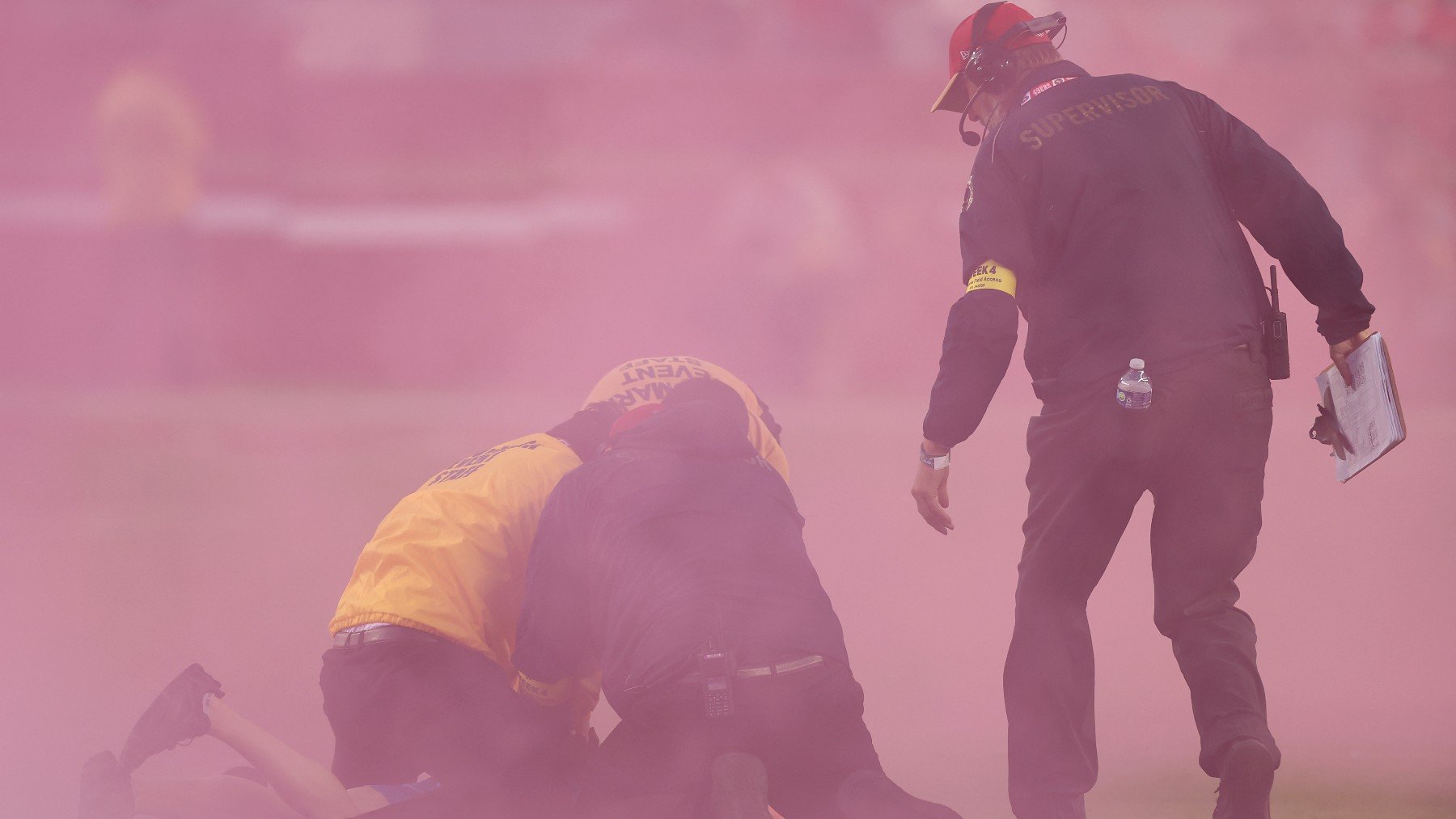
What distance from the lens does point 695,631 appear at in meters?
2.57

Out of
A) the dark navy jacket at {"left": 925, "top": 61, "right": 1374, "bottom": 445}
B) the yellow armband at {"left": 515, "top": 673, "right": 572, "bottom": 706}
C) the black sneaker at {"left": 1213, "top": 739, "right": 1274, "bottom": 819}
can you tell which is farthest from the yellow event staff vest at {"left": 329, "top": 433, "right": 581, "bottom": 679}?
the black sneaker at {"left": 1213, "top": 739, "right": 1274, "bottom": 819}

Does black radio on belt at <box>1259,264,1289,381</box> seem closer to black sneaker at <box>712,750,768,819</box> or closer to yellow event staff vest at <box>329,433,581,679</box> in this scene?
black sneaker at <box>712,750,768,819</box>

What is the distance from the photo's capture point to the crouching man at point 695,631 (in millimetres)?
2547

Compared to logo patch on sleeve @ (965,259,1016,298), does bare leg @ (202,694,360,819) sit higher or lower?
lower

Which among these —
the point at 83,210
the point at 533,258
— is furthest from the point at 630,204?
the point at 83,210

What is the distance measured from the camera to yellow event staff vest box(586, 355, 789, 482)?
338cm

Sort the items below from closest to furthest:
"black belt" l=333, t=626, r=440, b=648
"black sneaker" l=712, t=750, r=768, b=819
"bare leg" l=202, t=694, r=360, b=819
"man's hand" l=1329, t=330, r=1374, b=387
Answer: "black sneaker" l=712, t=750, r=768, b=819
"man's hand" l=1329, t=330, r=1374, b=387
"bare leg" l=202, t=694, r=360, b=819
"black belt" l=333, t=626, r=440, b=648

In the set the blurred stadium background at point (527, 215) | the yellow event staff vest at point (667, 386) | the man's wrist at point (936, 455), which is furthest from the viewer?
the blurred stadium background at point (527, 215)

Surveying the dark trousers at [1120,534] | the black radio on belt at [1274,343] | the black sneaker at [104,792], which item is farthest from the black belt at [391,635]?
the black radio on belt at [1274,343]

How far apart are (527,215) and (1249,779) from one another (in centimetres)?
1011

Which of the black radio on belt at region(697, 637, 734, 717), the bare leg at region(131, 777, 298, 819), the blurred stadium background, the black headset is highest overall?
the blurred stadium background

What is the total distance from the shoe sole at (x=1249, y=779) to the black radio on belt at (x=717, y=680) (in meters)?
0.82

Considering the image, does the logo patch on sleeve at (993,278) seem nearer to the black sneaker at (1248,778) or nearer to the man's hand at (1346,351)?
the man's hand at (1346,351)

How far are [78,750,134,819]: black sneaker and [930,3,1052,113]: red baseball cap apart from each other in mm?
1927
